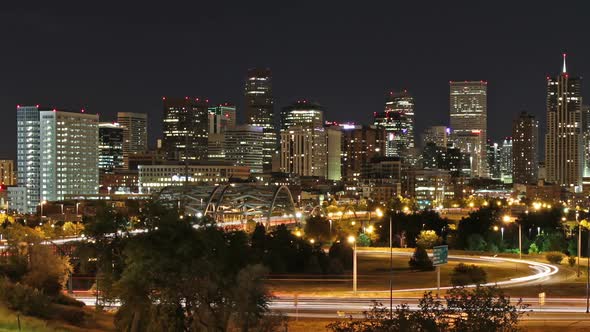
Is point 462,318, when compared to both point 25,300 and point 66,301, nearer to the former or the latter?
point 25,300

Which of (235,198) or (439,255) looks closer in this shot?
(439,255)

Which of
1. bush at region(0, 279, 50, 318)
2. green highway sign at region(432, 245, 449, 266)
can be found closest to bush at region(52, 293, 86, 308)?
bush at region(0, 279, 50, 318)

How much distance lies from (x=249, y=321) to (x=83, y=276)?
43.2m

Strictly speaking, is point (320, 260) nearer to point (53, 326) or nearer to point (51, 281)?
point (51, 281)

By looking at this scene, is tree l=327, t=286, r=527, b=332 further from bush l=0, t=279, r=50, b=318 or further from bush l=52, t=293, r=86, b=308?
bush l=52, t=293, r=86, b=308

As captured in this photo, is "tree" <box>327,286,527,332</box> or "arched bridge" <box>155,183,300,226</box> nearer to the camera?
"tree" <box>327,286,527,332</box>

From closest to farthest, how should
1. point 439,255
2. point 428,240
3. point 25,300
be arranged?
point 25,300
point 439,255
point 428,240

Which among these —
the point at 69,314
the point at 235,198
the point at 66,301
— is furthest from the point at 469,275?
the point at 235,198

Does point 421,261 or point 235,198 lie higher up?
point 235,198

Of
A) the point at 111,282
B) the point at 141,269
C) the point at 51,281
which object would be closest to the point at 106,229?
the point at 111,282

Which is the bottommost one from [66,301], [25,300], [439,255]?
[66,301]

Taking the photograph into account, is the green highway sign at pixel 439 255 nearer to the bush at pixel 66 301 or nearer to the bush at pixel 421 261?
the bush at pixel 66 301

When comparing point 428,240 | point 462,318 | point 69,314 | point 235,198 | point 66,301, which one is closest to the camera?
point 462,318

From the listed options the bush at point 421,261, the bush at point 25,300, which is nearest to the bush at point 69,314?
the bush at point 25,300
